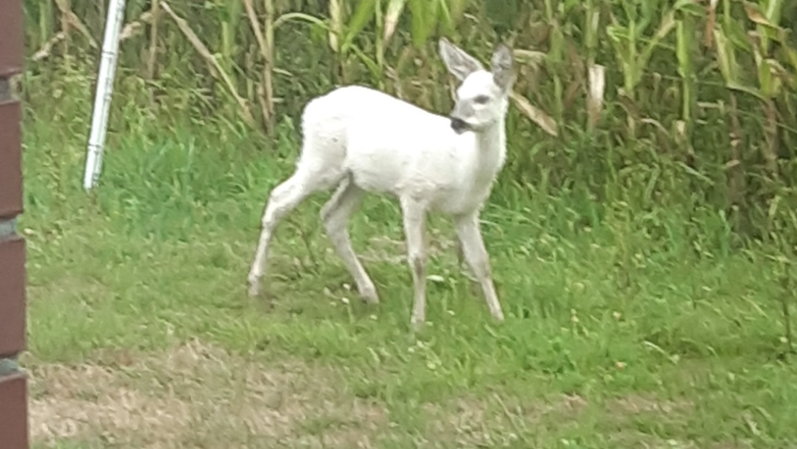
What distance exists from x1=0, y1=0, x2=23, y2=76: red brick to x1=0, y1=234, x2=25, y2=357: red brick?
196 mm

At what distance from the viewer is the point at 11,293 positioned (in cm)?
183

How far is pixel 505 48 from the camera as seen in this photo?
167 inches

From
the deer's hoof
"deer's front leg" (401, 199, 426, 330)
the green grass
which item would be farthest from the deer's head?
the deer's hoof

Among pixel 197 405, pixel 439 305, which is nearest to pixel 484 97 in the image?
pixel 439 305

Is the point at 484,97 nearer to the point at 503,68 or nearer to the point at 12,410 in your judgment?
the point at 503,68

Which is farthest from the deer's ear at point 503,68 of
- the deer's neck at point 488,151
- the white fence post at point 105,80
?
the white fence post at point 105,80

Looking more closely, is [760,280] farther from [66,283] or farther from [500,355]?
[66,283]

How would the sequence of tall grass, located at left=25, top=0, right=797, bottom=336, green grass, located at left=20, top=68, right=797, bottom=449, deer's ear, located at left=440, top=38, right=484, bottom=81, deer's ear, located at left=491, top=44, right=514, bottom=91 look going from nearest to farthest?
green grass, located at left=20, top=68, right=797, bottom=449
deer's ear, located at left=491, top=44, right=514, bottom=91
deer's ear, located at left=440, top=38, right=484, bottom=81
tall grass, located at left=25, top=0, right=797, bottom=336

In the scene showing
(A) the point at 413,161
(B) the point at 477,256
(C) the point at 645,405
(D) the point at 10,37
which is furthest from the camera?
→ (B) the point at 477,256

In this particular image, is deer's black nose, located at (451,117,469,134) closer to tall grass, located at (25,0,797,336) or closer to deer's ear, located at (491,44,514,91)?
deer's ear, located at (491,44,514,91)

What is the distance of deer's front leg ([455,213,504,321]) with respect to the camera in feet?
14.9

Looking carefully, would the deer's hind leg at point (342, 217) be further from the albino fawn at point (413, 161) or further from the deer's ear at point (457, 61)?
the deer's ear at point (457, 61)

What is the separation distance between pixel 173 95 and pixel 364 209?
1346mm

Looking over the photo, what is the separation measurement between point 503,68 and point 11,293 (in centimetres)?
257
